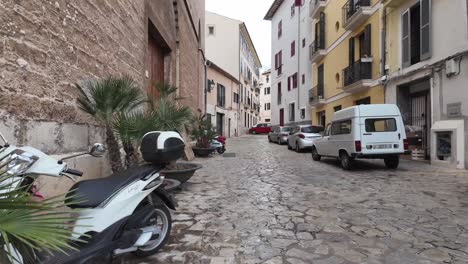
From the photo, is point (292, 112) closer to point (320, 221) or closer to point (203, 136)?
point (203, 136)

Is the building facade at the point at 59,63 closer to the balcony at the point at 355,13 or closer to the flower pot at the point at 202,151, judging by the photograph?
the flower pot at the point at 202,151

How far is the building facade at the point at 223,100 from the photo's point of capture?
2708cm

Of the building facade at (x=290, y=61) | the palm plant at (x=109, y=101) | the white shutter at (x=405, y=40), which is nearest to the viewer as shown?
the palm plant at (x=109, y=101)

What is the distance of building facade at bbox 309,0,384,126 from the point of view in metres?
14.6

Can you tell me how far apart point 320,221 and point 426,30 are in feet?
30.0

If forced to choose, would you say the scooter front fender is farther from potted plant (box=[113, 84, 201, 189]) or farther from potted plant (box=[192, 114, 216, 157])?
potted plant (box=[192, 114, 216, 157])

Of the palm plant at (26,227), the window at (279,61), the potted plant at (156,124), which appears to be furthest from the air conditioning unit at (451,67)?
the window at (279,61)

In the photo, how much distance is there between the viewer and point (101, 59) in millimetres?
5496

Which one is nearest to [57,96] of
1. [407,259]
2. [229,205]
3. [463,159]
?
[229,205]

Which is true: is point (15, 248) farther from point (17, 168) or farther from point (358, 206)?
point (358, 206)

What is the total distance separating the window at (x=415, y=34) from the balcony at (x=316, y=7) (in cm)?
862

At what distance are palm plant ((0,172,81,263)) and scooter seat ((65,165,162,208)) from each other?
4.33 feet

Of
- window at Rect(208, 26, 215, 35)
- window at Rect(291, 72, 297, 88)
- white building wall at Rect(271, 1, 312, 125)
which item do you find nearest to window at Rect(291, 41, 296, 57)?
white building wall at Rect(271, 1, 312, 125)

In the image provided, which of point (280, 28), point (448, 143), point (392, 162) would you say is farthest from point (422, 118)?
point (280, 28)
